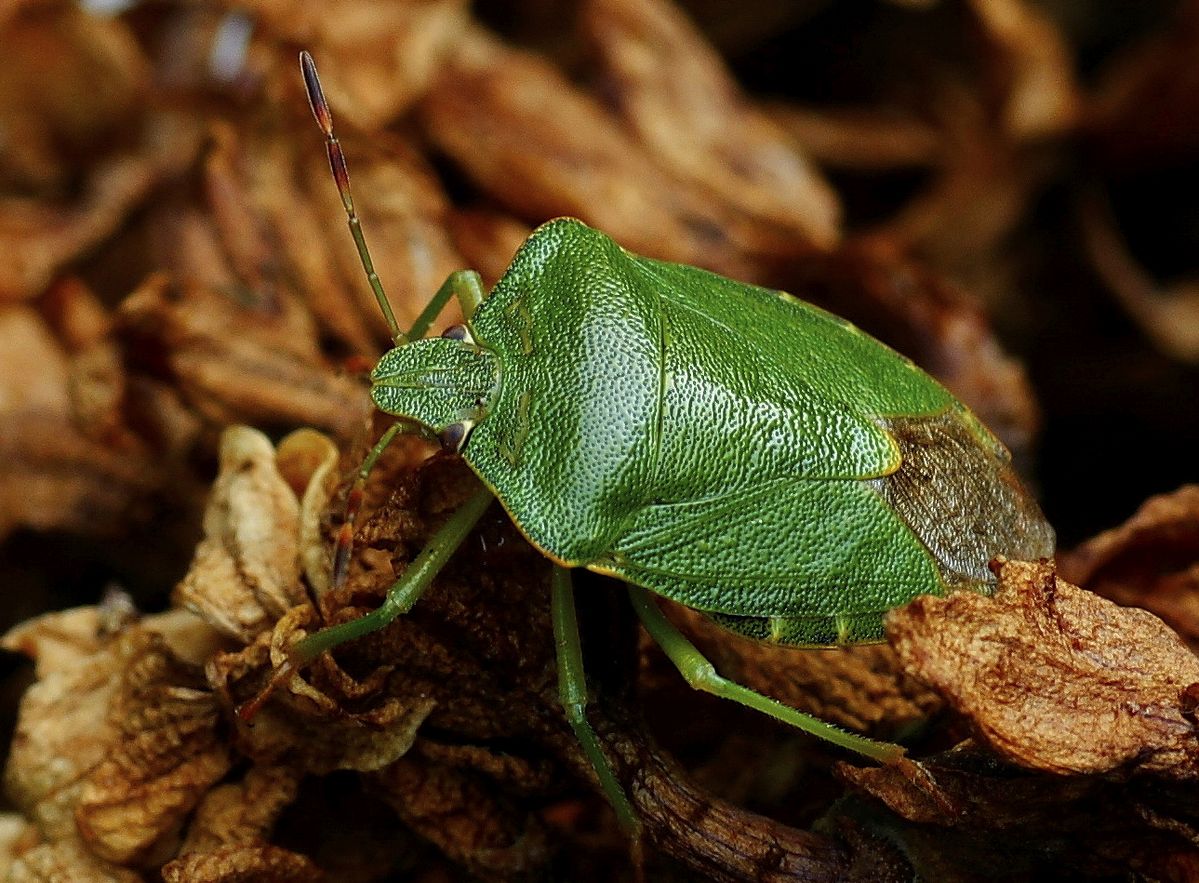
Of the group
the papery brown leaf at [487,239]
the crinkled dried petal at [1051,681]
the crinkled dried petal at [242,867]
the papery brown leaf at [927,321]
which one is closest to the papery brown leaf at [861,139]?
the papery brown leaf at [927,321]

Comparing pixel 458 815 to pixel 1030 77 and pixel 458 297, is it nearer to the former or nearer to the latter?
pixel 458 297

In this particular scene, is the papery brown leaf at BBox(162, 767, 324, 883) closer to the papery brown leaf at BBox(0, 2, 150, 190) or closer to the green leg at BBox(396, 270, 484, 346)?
the green leg at BBox(396, 270, 484, 346)

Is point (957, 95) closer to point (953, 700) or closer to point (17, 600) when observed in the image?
point (953, 700)

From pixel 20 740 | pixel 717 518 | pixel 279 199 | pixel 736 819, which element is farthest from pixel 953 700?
pixel 279 199

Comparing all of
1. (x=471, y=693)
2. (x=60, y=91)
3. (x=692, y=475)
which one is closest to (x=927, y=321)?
(x=692, y=475)

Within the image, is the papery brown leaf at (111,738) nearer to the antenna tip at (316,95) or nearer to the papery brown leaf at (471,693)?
the papery brown leaf at (471,693)
